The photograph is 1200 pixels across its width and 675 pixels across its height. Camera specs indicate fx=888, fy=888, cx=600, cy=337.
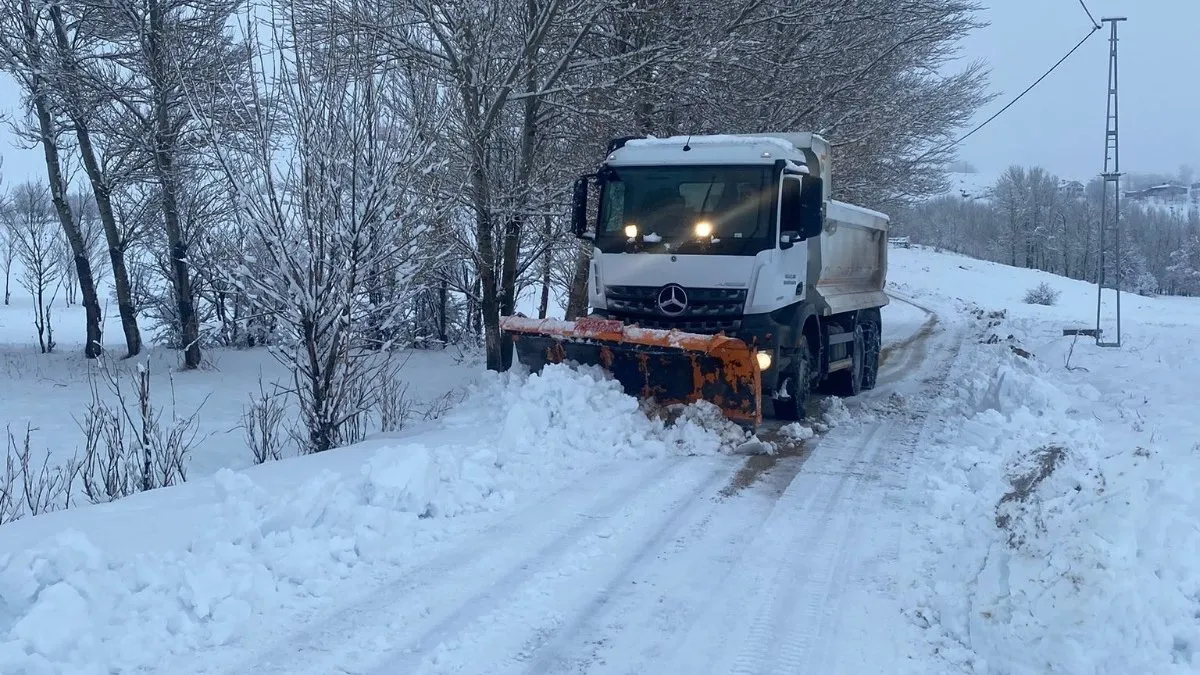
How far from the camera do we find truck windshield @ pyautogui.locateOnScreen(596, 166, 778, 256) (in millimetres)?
9117

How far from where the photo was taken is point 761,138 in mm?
9570

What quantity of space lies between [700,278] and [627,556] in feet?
14.2

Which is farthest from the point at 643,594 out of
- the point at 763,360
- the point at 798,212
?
the point at 798,212

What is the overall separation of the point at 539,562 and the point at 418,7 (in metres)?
8.32

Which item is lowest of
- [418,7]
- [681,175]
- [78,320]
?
[78,320]

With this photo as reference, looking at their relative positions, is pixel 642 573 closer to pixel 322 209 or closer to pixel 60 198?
pixel 322 209

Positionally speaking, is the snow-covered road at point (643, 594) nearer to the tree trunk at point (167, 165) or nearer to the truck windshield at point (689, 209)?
the truck windshield at point (689, 209)

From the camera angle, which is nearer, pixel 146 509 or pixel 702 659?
pixel 702 659

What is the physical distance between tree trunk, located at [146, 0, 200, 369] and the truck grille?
24.4 ft

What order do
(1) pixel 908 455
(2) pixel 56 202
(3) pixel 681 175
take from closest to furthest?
(1) pixel 908 455 → (3) pixel 681 175 → (2) pixel 56 202

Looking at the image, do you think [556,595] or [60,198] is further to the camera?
[60,198]

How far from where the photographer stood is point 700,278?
29.8ft

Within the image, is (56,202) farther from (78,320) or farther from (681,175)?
(78,320)

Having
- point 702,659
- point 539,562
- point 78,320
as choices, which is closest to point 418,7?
point 539,562
